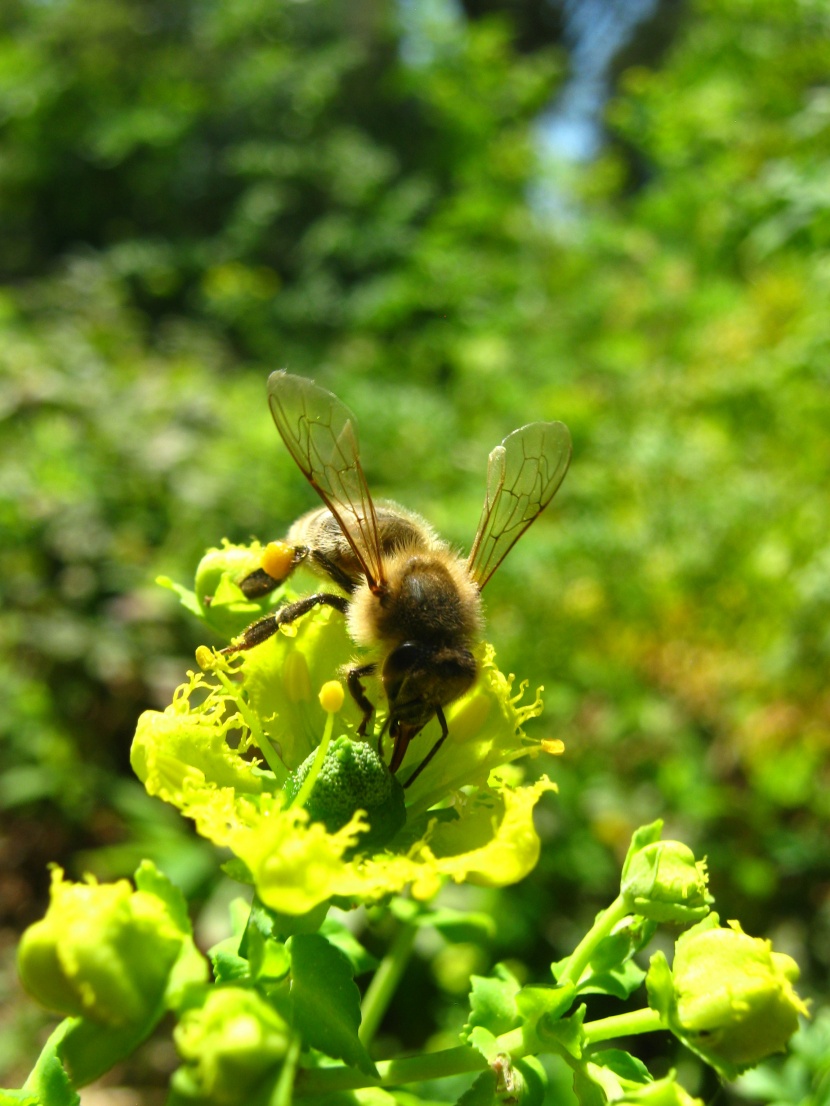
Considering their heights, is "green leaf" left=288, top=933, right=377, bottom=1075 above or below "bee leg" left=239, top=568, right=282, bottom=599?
below

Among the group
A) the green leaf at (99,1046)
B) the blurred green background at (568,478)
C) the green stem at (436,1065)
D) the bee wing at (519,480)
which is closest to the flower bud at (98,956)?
the green leaf at (99,1046)

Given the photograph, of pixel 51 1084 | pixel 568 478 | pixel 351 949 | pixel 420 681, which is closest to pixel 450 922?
pixel 351 949

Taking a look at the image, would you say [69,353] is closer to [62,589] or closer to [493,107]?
[62,589]

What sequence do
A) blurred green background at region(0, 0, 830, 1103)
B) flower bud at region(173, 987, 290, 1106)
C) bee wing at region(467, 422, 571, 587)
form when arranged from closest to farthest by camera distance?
1. flower bud at region(173, 987, 290, 1106)
2. bee wing at region(467, 422, 571, 587)
3. blurred green background at region(0, 0, 830, 1103)

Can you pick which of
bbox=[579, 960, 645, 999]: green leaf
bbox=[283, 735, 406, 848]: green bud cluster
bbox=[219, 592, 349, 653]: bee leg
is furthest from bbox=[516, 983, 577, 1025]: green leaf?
bbox=[219, 592, 349, 653]: bee leg

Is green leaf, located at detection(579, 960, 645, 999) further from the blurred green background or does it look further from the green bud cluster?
the blurred green background

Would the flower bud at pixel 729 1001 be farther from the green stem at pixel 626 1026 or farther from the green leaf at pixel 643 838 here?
the green leaf at pixel 643 838
